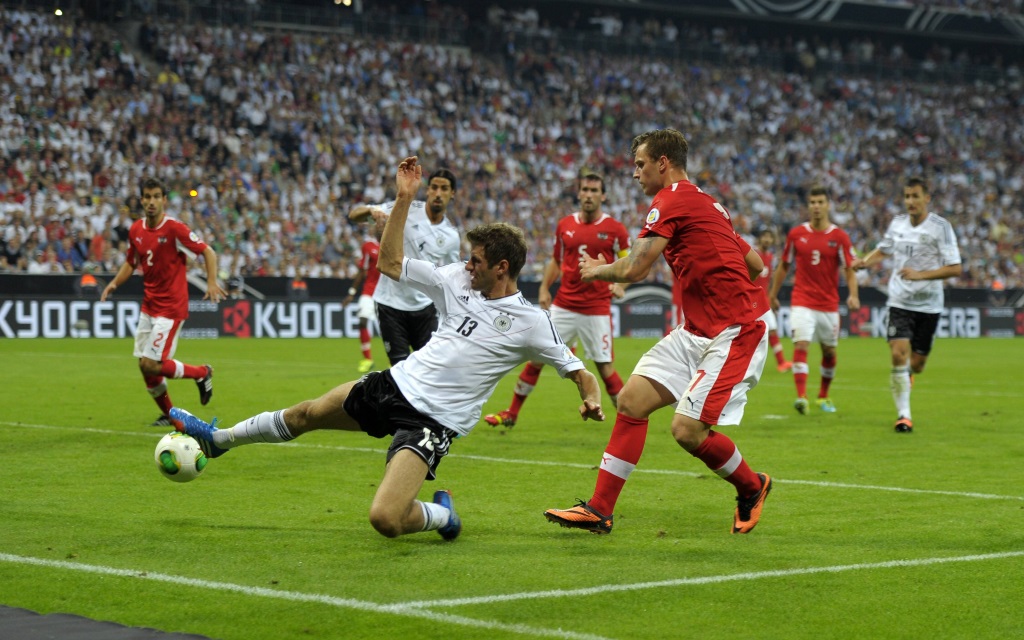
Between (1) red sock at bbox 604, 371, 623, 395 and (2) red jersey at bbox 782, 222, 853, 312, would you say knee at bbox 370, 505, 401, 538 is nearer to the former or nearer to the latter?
(1) red sock at bbox 604, 371, 623, 395

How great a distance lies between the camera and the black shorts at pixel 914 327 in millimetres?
13523

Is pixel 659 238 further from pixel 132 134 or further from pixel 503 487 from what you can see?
pixel 132 134

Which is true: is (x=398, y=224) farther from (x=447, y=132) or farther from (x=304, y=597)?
(x=447, y=132)

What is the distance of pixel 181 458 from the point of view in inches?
301

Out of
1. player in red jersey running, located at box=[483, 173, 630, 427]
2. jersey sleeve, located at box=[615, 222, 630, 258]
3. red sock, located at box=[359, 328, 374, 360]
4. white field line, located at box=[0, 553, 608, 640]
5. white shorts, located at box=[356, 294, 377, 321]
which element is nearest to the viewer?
white field line, located at box=[0, 553, 608, 640]

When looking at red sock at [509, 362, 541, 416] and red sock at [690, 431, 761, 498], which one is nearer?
red sock at [690, 431, 761, 498]

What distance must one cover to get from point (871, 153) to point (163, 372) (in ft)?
127

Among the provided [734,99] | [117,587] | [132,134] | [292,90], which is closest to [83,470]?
[117,587]

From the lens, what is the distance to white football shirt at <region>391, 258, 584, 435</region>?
7180 mm

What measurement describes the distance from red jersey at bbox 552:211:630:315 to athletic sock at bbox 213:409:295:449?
21.3 ft

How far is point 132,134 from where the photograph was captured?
3288 cm

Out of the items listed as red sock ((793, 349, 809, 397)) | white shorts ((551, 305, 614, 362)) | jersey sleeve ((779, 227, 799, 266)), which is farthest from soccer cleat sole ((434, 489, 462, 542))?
jersey sleeve ((779, 227, 799, 266))

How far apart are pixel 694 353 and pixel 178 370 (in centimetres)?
693

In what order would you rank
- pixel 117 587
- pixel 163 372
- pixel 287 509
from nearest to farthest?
pixel 117 587
pixel 287 509
pixel 163 372
